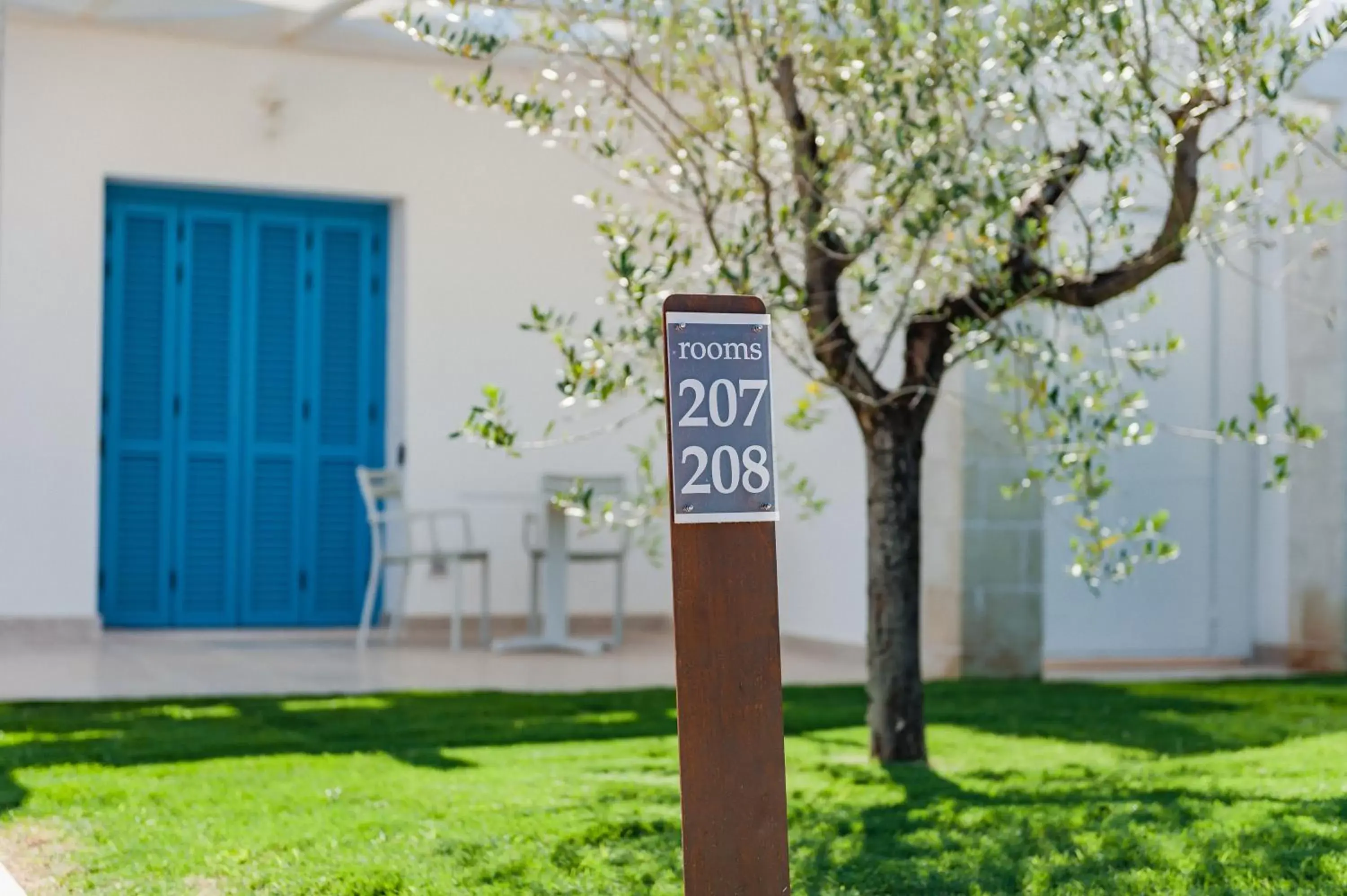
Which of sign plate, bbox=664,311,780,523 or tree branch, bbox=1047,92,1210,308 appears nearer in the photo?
sign plate, bbox=664,311,780,523

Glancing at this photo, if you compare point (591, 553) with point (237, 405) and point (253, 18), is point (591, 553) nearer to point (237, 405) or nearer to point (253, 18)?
point (237, 405)

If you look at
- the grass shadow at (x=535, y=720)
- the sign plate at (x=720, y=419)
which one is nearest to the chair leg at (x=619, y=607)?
the grass shadow at (x=535, y=720)

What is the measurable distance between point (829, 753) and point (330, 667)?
315 cm

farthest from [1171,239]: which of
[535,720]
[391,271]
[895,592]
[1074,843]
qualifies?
[391,271]

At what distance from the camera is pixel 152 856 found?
132 inches

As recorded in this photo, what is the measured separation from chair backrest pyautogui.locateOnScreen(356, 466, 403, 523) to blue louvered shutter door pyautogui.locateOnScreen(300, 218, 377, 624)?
0.23m

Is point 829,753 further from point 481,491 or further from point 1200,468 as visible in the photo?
point 481,491

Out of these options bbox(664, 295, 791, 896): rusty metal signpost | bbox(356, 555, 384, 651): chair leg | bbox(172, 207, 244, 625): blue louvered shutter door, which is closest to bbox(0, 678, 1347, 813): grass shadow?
bbox(356, 555, 384, 651): chair leg

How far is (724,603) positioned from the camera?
7.71 feet

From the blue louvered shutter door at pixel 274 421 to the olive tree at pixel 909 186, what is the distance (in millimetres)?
4744

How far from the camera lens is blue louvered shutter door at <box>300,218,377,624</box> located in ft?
30.6

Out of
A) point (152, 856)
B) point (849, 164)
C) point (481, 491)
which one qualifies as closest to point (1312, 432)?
point (849, 164)

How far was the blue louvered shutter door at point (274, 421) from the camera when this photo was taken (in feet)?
30.1

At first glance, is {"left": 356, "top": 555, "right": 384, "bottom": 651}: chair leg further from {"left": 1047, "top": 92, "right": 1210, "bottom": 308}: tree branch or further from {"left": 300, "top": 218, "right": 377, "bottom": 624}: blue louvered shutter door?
{"left": 1047, "top": 92, "right": 1210, "bottom": 308}: tree branch
